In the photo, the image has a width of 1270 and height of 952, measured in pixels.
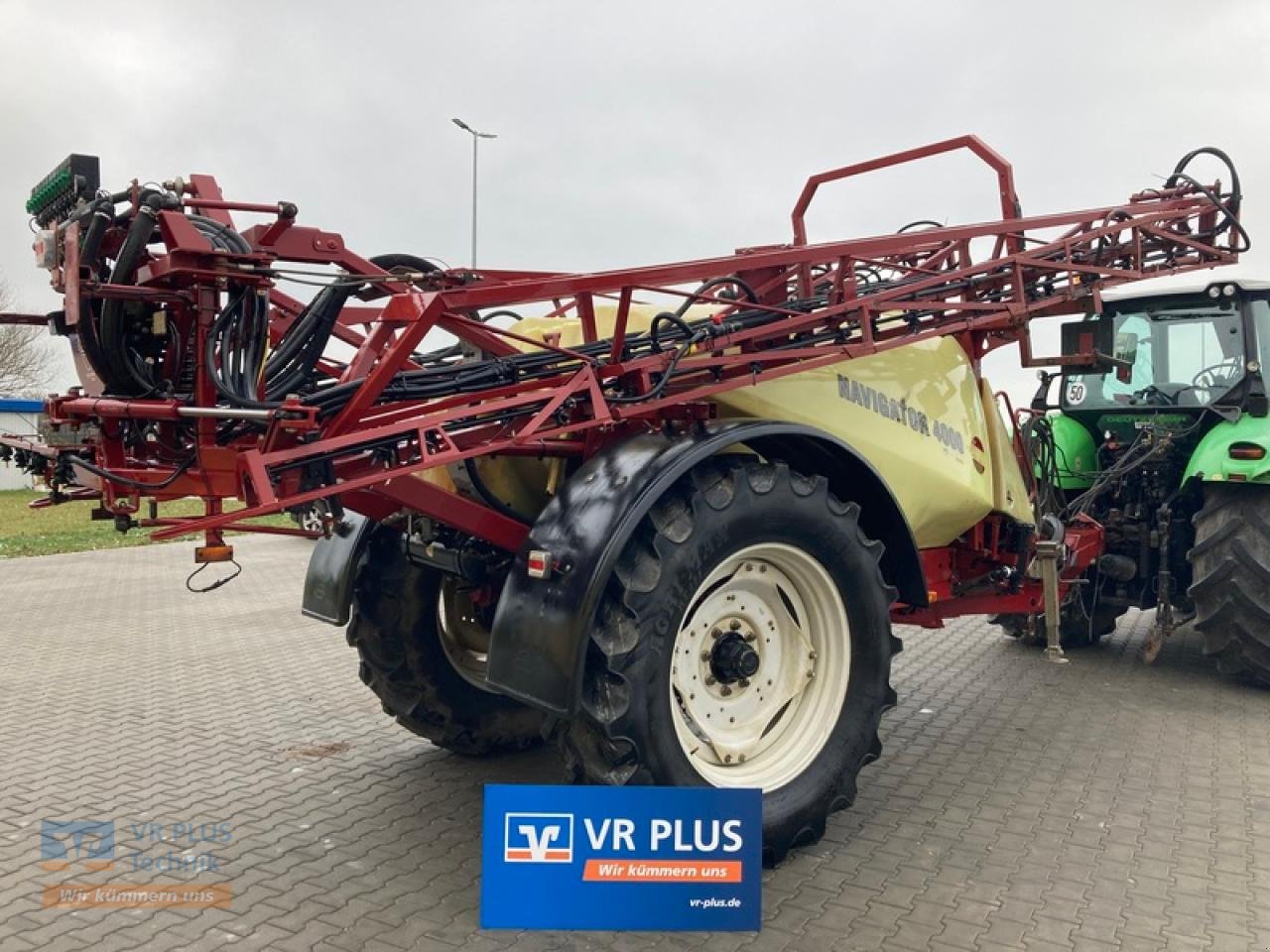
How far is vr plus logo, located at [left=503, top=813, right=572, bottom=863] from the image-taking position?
2.92m

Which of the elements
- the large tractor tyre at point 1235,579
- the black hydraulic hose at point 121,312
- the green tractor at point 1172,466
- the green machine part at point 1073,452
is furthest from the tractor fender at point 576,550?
the green machine part at point 1073,452

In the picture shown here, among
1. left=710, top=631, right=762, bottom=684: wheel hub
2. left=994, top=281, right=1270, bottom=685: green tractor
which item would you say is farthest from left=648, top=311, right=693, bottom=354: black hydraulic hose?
left=994, top=281, right=1270, bottom=685: green tractor

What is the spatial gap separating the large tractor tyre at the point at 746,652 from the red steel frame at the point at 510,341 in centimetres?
47

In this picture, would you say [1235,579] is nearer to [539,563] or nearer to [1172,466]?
[1172,466]

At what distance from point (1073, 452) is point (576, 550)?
484 cm

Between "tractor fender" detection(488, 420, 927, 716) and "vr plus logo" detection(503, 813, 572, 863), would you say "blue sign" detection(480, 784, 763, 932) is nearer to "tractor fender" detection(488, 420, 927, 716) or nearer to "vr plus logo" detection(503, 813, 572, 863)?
"vr plus logo" detection(503, 813, 572, 863)

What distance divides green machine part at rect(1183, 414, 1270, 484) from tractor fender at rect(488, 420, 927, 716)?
339 cm

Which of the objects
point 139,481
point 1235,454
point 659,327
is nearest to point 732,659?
point 659,327

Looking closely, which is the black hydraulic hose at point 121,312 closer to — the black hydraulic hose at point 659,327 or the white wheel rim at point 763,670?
the black hydraulic hose at point 659,327

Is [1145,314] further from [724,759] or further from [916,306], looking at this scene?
[724,759]

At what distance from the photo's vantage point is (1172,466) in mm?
6477

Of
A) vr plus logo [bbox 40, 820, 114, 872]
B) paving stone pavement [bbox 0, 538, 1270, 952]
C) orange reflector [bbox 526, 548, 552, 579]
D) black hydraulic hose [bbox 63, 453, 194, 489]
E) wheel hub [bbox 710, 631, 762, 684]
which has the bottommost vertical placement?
paving stone pavement [bbox 0, 538, 1270, 952]

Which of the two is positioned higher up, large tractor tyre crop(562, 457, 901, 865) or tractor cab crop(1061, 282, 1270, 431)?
tractor cab crop(1061, 282, 1270, 431)

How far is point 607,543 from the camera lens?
3201 mm
